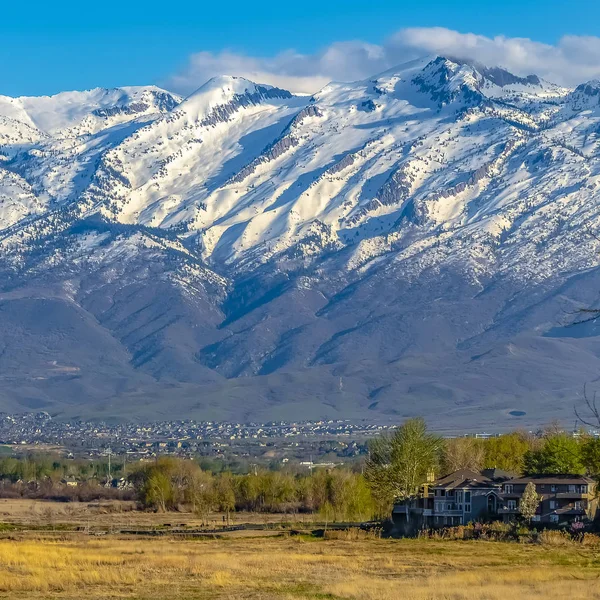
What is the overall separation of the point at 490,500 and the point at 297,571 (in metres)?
46.0

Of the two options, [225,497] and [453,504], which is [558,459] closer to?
[453,504]

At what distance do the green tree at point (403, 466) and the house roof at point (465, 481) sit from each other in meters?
1.98

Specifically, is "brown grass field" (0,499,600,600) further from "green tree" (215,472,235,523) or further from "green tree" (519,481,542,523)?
"green tree" (215,472,235,523)

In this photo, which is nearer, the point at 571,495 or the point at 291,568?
the point at 291,568

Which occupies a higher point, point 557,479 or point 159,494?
point 159,494

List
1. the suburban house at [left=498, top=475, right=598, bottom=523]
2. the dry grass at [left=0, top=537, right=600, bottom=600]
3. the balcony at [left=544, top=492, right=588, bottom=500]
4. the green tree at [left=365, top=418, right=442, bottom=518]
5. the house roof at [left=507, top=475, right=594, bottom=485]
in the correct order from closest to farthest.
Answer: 1. the dry grass at [left=0, top=537, right=600, bottom=600]
2. the suburban house at [left=498, top=475, right=598, bottom=523]
3. the balcony at [left=544, top=492, right=588, bottom=500]
4. the house roof at [left=507, top=475, right=594, bottom=485]
5. the green tree at [left=365, top=418, right=442, bottom=518]

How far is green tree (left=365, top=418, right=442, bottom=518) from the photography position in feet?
382

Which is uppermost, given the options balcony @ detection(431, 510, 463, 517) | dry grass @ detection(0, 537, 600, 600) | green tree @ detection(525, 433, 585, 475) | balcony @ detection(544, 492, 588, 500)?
green tree @ detection(525, 433, 585, 475)

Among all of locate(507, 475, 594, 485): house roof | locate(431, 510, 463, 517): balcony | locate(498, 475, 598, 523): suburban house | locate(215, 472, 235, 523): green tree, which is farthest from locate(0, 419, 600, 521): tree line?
locate(431, 510, 463, 517): balcony

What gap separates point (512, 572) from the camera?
65.9 meters

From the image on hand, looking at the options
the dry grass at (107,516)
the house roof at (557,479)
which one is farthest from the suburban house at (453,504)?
the dry grass at (107,516)

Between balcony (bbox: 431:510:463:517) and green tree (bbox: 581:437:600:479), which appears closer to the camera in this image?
green tree (bbox: 581:437:600:479)

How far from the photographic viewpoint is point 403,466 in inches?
4592

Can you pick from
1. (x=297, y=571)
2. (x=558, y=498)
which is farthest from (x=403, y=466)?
(x=297, y=571)
